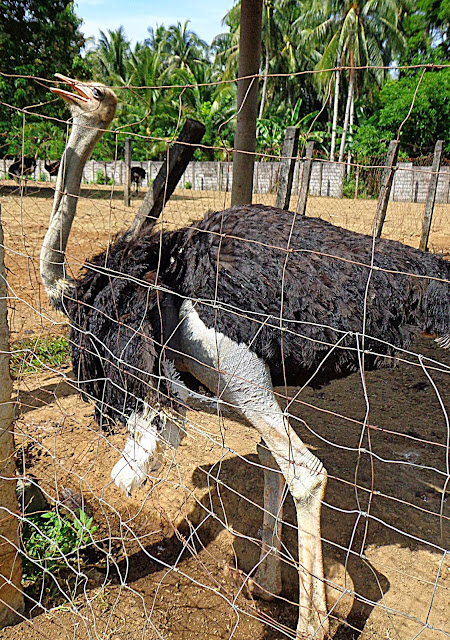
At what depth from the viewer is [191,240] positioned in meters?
2.23

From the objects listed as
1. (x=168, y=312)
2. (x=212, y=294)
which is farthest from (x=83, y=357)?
(x=212, y=294)

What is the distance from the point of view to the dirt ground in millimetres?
2258

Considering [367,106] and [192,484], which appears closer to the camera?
[192,484]

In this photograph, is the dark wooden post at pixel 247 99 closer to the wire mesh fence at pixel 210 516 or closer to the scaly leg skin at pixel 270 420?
the wire mesh fence at pixel 210 516

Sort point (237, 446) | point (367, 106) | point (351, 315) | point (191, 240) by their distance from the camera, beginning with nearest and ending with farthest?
point (351, 315)
point (191, 240)
point (237, 446)
point (367, 106)

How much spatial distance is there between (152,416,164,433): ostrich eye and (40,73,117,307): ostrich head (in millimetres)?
646

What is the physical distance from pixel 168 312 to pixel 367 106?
1189 inches

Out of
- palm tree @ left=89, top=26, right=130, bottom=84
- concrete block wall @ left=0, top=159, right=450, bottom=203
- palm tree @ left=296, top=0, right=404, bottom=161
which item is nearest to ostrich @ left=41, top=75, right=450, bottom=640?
concrete block wall @ left=0, top=159, right=450, bottom=203

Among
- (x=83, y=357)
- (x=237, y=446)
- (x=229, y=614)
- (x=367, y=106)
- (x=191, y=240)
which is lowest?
(x=229, y=614)

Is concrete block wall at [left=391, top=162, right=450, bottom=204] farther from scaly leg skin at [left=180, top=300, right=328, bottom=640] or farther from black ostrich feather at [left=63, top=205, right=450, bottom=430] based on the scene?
scaly leg skin at [left=180, top=300, right=328, bottom=640]

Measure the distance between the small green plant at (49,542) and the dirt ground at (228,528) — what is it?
0.09m

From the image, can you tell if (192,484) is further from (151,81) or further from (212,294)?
(151,81)

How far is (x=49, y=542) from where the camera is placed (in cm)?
253

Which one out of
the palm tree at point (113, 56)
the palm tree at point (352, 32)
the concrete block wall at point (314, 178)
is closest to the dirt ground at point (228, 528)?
the concrete block wall at point (314, 178)
